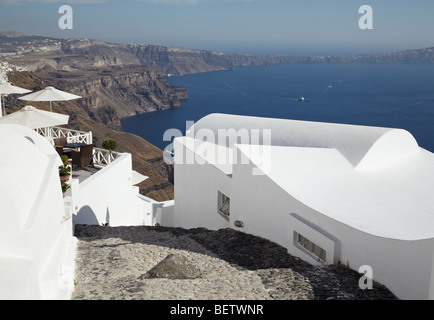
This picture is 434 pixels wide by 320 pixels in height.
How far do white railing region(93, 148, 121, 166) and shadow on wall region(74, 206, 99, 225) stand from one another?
2.90 m

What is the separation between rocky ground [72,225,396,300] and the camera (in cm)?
641

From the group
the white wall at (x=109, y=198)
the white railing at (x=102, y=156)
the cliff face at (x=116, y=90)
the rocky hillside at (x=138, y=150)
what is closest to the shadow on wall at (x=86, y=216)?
the white wall at (x=109, y=198)

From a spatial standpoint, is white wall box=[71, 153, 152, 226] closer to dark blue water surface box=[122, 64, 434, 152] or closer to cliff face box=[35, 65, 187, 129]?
dark blue water surface box=[122, 64, 434, 152]

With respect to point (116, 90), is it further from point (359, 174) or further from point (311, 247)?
point (311, 247)

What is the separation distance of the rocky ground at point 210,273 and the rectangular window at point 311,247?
0.29 metres

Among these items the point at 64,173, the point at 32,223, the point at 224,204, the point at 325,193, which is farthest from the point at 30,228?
the point at 224,204

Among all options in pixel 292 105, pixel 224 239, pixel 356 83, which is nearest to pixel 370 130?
pixel 224 239

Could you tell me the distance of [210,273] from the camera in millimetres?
7648

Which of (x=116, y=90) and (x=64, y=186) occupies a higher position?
(x=116, y=90)

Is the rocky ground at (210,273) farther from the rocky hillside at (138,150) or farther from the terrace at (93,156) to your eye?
the rocky hillside at (138,150)

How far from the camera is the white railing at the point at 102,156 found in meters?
14.5

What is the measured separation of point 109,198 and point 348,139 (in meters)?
7.34

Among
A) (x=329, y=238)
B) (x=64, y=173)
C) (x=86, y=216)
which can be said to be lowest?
(x=86, y=216)

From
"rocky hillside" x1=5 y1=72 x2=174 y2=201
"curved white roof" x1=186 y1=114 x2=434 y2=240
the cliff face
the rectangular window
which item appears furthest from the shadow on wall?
the cliff face
